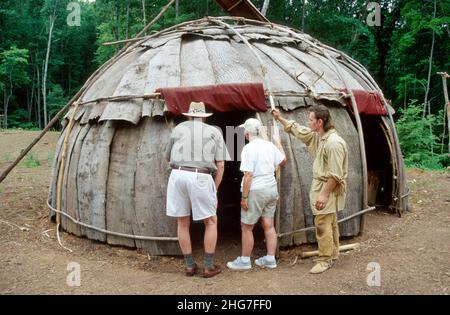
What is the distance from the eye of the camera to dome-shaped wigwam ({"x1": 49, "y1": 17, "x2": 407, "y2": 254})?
17.9 feet

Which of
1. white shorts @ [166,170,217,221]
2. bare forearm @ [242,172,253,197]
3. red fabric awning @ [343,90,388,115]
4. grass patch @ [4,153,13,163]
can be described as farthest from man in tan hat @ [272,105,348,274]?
grass patch @ [4,153,13,163]

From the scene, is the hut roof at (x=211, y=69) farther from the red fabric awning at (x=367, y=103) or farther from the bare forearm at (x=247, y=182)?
the bare forearm at (x=247, y=182)

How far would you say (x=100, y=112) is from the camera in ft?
19.5

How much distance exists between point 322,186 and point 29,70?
34895mm

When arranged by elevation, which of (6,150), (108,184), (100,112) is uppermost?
(100,112)

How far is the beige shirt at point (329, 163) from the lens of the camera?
172 inches

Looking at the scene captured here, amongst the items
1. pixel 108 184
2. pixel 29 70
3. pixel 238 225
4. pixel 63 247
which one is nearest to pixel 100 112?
pixel 108 184

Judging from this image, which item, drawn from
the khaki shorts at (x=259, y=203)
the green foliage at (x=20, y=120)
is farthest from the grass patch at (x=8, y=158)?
the green foliage at (x=20, y=120)

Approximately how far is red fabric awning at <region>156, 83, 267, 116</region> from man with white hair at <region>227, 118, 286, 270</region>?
68 centimetres

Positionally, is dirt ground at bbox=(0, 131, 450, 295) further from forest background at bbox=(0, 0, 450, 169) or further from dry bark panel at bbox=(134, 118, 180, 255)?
forest background at bbox=(0, 0, 450, 169)

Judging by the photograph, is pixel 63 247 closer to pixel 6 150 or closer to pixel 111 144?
pixel 111 144

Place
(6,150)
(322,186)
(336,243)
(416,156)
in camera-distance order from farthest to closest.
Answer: (6,150)
(416,156)
(336,243)
(322,186)

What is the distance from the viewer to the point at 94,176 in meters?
5.85
